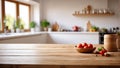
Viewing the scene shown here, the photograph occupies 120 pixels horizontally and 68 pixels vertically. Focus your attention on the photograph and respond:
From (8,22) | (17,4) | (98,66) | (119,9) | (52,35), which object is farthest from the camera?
(119,9)

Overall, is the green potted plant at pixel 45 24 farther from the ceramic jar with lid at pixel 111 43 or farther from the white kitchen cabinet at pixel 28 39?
the ceramic jar with lid at pixel 111 43

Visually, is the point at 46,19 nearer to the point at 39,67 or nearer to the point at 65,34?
the point at 65,34

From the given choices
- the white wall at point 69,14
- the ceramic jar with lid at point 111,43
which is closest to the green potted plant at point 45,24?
the white wall at point 69,14

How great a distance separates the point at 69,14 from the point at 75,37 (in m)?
1.10

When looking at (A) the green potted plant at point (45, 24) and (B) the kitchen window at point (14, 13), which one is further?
(A) the green potted plant at point (45, 24)

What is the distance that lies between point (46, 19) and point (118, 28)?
2.53 m

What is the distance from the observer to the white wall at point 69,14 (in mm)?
7258

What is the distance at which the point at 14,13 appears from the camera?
614 cm

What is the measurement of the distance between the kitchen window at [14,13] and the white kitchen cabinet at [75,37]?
1025 millimetres

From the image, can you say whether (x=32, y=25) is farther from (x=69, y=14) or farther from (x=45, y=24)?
(x=69, y=14)

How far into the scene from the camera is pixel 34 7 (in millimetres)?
7273

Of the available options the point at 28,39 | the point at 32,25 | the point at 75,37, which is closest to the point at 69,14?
the point at 75,37

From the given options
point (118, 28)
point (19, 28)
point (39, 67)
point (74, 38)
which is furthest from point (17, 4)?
point (39, 67)

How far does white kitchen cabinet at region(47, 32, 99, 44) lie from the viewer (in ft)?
21.5
